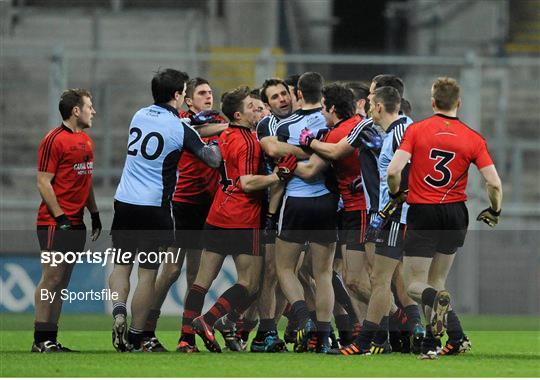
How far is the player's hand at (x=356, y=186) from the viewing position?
33.7ft

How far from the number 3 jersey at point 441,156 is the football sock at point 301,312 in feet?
4.24

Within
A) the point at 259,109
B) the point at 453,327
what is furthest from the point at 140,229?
the point at 453,327

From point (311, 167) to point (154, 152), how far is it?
48.2 inches

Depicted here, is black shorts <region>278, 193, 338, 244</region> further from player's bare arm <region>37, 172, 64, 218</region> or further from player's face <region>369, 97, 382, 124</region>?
player's bare arm <region>37, 172, 64, 218</region>

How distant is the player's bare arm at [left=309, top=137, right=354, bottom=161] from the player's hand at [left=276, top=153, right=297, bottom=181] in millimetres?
A: 266

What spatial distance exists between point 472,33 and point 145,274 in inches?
594

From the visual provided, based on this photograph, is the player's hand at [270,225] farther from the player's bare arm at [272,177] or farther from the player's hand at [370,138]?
the player's hand at [370,138]

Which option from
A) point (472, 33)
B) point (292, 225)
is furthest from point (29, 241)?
point (472, 33)

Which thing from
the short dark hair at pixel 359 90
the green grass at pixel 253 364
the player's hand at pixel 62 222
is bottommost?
the green grass at pixel 253 364

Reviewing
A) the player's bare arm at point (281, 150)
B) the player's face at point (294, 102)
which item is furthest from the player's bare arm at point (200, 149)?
the player's face at point (294, 102)

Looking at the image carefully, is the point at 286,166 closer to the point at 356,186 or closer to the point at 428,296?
the point at 356,186

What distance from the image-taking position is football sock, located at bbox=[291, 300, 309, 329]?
32.9 feet

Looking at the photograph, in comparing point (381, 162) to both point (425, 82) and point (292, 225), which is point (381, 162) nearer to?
point (292, 225)

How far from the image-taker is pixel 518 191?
18125mm
